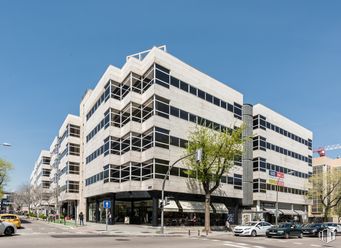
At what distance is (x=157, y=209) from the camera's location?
43.9 m

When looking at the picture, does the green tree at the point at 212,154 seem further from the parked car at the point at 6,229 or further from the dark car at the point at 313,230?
the parked car at the point at 6,229

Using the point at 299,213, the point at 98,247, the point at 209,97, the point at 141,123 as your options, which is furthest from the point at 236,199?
the point at 98,247

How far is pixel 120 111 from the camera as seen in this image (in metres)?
49.4

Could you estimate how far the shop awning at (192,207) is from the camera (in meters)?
47.5

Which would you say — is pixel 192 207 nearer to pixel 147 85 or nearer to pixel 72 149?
pixel 147 85

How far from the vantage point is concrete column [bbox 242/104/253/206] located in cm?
6128

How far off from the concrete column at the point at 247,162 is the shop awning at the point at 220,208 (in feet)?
22.2

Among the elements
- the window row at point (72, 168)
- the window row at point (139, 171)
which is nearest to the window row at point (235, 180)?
the window row at point (139, 171)

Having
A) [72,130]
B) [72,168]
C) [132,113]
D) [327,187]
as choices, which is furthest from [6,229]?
[327,187]

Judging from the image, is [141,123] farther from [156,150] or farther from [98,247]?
[98,247]

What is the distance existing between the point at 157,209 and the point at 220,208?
13.4 m

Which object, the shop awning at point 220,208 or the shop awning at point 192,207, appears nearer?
the shop awning at point 192,207

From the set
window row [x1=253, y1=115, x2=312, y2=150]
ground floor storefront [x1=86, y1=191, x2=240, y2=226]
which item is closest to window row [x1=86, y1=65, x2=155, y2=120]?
ground floor storefront [x1=86, y1=191, x2=240, y2=226]

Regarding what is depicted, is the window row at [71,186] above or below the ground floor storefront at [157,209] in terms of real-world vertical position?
above
